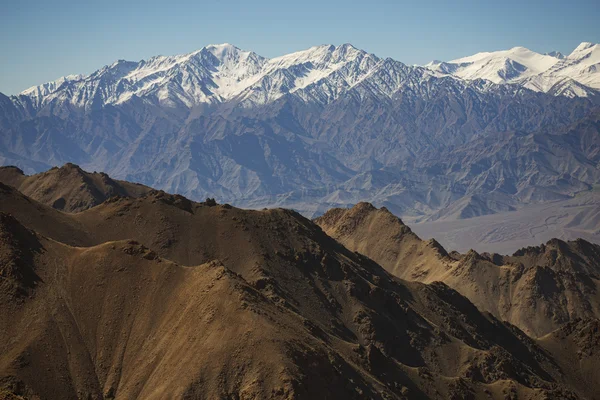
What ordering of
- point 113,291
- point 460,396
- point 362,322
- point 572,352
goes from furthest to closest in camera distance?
point 572,352
point 362,322
point 460,396
point 113,291

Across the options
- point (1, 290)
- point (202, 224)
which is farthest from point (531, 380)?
point (1, 290)

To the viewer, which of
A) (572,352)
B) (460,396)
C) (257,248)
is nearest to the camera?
(460,396)

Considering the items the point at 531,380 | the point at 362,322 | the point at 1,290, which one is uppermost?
the point at 1,290

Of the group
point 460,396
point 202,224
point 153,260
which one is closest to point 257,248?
point 202,224

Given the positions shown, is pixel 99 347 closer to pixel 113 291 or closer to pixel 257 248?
pixel 113 291

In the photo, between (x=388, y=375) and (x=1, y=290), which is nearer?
(x=1, y=290)

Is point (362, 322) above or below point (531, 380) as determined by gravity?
above
